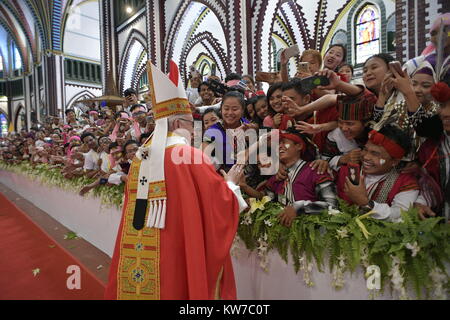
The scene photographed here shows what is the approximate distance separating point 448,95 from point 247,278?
189cm

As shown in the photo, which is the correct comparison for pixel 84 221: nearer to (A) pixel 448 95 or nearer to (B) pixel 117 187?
(B) pixel 117 187

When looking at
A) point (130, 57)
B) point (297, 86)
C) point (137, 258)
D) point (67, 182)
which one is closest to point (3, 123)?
point (130, 57)

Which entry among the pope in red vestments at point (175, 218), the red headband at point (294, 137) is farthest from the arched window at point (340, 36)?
the pope in red vestments at point (175, 218)

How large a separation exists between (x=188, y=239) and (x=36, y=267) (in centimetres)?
308

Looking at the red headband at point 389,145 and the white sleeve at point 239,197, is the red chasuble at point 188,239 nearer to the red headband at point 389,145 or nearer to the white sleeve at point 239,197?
the white sleeve at point 239,197

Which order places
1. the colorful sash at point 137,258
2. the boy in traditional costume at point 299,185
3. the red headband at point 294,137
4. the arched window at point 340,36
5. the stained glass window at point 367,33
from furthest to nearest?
1. the arched window at point 340,36
2. the stained glass window at point 367,33
3. the red headband at point 294,137
4. the boy in traditional costume at point 299,185
5. the colorful sash at point 137,258

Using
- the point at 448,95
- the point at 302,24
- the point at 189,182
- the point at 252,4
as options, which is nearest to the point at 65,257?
the point at 189,182

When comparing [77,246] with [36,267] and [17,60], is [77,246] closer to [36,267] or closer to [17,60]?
[36,267]

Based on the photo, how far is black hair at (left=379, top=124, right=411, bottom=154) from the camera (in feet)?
6.08

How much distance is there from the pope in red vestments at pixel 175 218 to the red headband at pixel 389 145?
0.95 metres

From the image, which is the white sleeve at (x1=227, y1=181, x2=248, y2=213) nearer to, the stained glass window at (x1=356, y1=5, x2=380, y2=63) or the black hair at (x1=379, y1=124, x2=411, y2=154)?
the black hair at (x1=379, y1=124, x2=411, y2=154)

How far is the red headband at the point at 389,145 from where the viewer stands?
185 cm

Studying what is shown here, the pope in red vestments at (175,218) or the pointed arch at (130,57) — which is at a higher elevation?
the pointed arch at (130,57)

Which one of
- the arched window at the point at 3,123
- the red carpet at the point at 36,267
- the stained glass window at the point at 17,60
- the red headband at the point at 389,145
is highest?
the stained glass window at the point at 17,60
